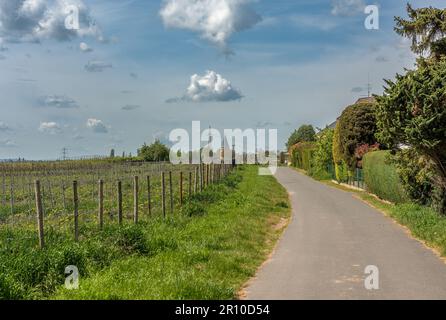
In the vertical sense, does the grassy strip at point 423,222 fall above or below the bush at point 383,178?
below

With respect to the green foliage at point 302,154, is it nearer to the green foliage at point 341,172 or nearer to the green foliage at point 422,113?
the green foliage at point 341,172

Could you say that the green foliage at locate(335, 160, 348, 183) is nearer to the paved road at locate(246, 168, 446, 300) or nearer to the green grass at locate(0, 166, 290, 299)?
the paved road at locate(246, 168, 446, 300)

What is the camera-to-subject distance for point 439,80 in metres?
15.6

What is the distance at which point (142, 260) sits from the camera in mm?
10227

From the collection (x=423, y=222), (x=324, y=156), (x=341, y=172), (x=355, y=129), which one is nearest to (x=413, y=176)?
(x=423, y=222)

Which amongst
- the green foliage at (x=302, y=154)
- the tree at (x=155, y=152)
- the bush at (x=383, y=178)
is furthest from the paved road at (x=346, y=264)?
the tree at (x=155, y=152)

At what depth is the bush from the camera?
22487mm

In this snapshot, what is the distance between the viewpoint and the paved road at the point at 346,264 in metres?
8.41

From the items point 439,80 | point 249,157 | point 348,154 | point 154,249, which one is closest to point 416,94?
point 439,80

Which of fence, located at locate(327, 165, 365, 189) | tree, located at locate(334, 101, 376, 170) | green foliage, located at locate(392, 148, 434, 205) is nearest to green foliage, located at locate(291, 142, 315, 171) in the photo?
fence, located at locate(327, 165, 365, 189)

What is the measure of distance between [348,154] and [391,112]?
20.5m

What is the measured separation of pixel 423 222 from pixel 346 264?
19.8 ft

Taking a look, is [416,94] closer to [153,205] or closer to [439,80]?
[439,80]

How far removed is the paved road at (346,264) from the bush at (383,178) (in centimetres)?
458
